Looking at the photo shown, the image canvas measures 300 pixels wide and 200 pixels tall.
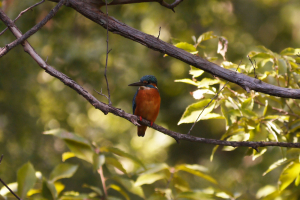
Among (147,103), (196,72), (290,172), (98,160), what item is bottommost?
(98,160)

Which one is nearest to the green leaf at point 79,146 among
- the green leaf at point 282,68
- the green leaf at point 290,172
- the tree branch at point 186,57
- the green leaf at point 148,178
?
the green leaf at point 148,178

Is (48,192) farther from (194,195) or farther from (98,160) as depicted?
(194,195)

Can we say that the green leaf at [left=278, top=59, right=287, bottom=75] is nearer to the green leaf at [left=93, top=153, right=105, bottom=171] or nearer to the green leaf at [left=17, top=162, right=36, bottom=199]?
the green leaf at [left=93, top=153, right=105, bottom=171]

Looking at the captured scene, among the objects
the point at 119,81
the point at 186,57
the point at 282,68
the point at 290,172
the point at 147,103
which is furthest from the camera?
the point at 119,81

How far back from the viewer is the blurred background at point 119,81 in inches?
181

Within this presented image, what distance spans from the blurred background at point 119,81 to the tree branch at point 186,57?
9.39 feet

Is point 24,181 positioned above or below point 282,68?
below

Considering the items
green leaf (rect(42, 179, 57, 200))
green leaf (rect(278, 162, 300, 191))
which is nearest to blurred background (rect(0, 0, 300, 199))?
green leaf (rect(278, 162, 300, 191))

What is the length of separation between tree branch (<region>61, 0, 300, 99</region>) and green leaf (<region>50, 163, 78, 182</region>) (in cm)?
112

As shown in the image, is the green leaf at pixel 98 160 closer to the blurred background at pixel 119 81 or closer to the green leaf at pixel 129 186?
the green leaf at pixel 129 186

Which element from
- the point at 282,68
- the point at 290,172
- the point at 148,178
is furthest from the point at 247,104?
the point at 148,178

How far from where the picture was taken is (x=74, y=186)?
4.39 m

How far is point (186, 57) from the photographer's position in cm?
173

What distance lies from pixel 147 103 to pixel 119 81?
2356 millimetres
